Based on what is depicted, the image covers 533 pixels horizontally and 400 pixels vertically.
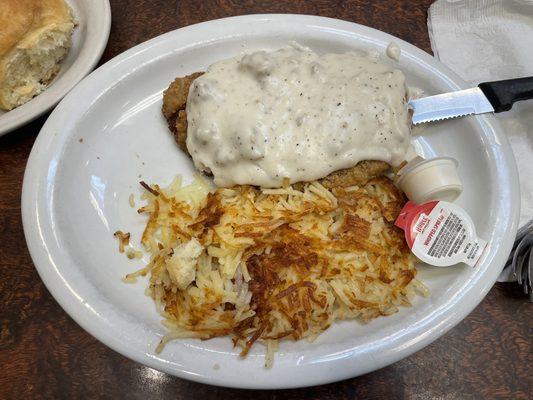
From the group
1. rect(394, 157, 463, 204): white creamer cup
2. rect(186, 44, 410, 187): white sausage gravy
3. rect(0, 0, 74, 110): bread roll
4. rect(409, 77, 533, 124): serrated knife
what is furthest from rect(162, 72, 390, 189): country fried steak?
rect(0, 0, 74, 110): bread roll

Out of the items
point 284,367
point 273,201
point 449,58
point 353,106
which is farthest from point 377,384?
point 449,58

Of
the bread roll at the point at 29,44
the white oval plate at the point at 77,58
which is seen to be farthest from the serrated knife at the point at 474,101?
the bread roll at the point at 29,44

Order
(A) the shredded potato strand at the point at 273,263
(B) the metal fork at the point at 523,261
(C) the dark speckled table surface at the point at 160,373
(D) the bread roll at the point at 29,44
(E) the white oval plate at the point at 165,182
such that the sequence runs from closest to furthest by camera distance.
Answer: (E) the white oval plate at the point at 165,182 < (A) the shredded potato strand at the point at 273,263 < (C) the dark speckled table surface at the point at 160,373 < (B) the metal fork at the point at 523,261 < (D) the bread roll at the point at 29,44

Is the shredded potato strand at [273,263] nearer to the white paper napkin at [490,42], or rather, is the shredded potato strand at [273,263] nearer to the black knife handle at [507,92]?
the black knife handle at [507,92]

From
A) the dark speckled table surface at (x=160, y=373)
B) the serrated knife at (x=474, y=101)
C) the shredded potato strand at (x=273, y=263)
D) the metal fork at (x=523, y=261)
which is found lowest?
the dark speckled table surface at (x=160, y=373)

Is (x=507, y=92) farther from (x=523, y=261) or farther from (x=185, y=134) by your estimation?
(x=185, y=134)
